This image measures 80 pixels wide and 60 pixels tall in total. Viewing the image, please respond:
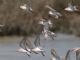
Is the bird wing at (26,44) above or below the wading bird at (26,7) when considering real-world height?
below

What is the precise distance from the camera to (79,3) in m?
2.88

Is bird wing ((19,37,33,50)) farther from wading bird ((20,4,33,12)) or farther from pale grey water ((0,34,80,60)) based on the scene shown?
pale grey water ((0,34,80,60))

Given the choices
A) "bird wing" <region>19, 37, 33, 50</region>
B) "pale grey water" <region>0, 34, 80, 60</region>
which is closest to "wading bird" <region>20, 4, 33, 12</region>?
"bird wing" <region>19, 37, 33, 50</region>

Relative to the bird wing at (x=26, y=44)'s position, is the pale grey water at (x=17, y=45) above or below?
below

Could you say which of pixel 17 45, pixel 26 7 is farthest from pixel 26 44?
pixel 17 45

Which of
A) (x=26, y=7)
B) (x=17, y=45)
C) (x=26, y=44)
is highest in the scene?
(x=26, y=7)

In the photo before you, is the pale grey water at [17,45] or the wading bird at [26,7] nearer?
the wading bird at [26,7]

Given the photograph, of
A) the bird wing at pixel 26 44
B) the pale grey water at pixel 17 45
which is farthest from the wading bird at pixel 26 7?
the pale grey water at pixel 17 45

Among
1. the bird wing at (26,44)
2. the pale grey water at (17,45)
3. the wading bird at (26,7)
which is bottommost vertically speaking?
the pale grey water at (17,45)

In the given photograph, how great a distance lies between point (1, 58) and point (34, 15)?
1435mm

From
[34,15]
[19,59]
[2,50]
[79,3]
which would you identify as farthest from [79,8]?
[2,50]

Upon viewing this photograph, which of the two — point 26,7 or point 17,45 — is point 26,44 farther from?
point 17,45

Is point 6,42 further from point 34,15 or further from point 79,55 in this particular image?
point 79,55

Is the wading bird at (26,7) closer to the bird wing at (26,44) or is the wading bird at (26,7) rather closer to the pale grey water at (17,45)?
the bird wing at (26,44)
